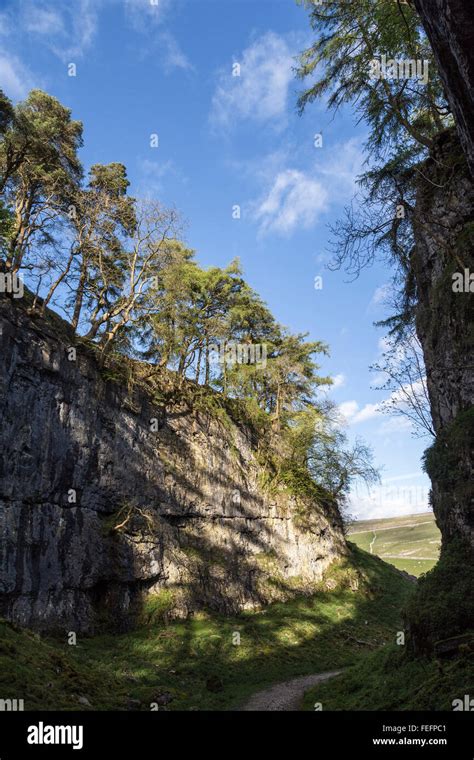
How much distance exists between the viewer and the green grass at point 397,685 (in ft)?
24.2

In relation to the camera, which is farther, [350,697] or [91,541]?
[91,541]

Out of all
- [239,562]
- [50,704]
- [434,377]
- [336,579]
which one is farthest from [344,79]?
[336,579]

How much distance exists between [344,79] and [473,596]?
15.9 meters

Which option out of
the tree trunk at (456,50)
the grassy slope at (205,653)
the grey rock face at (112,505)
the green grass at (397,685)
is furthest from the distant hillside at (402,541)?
the tree trunk at (456,50)

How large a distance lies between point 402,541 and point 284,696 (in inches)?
3696

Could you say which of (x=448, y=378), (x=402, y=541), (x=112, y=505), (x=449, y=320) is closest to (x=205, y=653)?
(x=112, y=505)

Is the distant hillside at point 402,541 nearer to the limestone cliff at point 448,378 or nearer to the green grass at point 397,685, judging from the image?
the green grass at point 397,685

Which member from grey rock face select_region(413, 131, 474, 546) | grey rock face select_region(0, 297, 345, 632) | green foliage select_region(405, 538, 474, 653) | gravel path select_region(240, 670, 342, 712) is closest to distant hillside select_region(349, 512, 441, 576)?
grey rock face select_region(0, 297, 345, 632)

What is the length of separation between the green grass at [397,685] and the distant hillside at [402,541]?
169ft

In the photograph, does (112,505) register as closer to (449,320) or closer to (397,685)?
(397,685)
